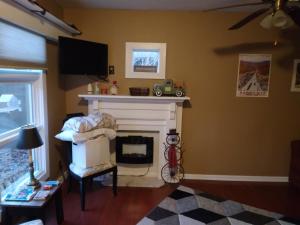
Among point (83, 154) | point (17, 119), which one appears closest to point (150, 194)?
point (83, 154)

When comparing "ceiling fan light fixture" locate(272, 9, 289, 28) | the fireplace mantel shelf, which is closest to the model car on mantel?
the fireplace mantel shelf

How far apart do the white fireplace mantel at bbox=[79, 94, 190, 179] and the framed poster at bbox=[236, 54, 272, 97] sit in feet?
2.81

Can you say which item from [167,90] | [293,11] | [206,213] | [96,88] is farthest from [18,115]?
[293,11]

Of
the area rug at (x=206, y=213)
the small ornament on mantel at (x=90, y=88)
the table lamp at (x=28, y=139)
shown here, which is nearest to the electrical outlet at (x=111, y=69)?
the small ornament on mantel at (x=90, y=88)

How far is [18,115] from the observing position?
96.3 inches

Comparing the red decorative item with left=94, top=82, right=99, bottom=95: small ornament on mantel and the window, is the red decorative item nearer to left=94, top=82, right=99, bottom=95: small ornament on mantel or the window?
left=94, top=82, right=99, bottom=95: small ornament on mantel

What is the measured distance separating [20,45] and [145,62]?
5.40 feet

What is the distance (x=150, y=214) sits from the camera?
2.59 m

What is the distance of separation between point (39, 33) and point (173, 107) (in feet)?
6.12

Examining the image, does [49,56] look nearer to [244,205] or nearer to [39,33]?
[39,33]

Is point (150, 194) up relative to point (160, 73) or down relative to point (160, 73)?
down

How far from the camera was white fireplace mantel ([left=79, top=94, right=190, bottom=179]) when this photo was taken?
3297 mm

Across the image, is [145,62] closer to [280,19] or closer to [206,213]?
[280,19]

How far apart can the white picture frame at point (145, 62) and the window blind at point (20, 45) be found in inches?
44.5
